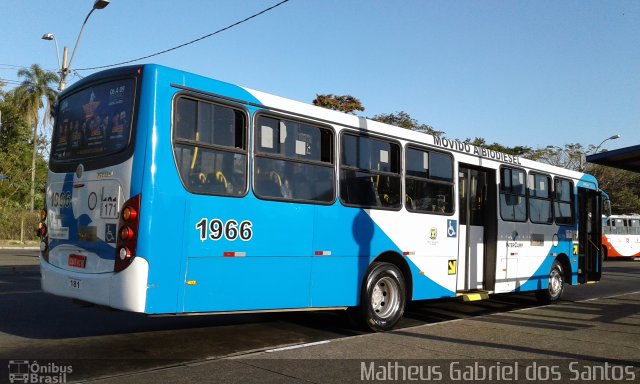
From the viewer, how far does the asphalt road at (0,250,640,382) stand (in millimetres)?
6270

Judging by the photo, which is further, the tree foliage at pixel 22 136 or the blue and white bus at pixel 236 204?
the tree foliage at pixel 22 136

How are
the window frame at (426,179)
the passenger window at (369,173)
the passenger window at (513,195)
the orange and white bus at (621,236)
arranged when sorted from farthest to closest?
the orange and white bus at (621,236), the passenger window at (513,195), the window frame at (426,179), the passenger window at (369,173)

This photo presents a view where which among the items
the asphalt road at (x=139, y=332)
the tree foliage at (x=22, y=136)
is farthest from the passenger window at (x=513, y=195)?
the tree foliage at (x=22, y=136)

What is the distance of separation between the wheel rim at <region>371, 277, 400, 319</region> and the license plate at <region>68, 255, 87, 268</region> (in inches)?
159

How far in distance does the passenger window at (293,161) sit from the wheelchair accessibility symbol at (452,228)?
9.35ft

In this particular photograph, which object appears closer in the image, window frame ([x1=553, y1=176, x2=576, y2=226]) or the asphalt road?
the asphalt road

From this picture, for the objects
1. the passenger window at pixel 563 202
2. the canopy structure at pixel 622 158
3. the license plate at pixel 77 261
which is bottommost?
the license plate at pixel 77 261

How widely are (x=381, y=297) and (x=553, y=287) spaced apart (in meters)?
5.98

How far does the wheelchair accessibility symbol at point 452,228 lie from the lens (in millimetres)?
9648

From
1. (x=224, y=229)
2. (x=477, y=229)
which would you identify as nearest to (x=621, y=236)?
(x=477, y=229)

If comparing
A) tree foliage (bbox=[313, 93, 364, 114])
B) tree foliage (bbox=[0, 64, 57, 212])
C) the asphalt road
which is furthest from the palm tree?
the asphalt road

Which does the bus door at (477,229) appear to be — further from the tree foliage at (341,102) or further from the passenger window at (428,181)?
the tree foliage at (341,102)

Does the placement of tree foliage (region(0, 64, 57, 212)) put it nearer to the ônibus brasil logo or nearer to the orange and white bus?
the ônibus brasil logo

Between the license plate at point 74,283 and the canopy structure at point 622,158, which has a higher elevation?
the canopy structure at point 622,158
